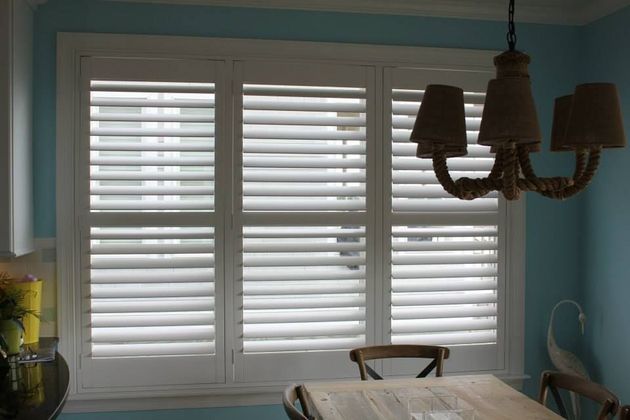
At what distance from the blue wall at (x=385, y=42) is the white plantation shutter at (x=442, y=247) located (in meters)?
0.20

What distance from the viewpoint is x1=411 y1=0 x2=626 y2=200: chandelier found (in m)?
1.42

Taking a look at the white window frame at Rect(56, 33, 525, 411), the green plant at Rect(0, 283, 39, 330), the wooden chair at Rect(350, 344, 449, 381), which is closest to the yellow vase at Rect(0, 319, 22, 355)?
the green plant at Rect(0, 283, 39, 330)

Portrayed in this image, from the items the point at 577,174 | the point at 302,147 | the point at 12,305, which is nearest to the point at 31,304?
the point at 12,305

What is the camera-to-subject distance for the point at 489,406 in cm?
208

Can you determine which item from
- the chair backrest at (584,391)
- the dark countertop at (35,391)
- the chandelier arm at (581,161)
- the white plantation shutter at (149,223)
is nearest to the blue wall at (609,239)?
the chair backrest at (584,391)

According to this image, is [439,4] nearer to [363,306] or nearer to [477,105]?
[477,105]

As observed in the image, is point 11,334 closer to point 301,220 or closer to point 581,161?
point 301,220

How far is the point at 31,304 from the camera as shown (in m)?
2.52

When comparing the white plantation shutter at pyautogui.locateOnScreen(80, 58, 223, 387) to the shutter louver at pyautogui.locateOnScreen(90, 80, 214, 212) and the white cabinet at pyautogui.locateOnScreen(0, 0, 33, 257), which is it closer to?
the shutter louver at pyautogui.locateOnScreen(90, 80, 214, 212)

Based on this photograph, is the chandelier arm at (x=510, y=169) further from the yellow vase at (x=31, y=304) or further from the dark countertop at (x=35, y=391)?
the yellow vase at (x=31, y=304)

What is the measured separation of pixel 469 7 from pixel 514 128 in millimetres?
1729

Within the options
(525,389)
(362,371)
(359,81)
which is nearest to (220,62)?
(359,81)

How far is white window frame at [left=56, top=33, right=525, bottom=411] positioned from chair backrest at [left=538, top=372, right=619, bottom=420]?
0.67m

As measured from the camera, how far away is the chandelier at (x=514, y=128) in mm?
1421
